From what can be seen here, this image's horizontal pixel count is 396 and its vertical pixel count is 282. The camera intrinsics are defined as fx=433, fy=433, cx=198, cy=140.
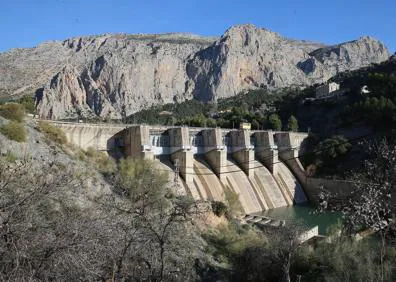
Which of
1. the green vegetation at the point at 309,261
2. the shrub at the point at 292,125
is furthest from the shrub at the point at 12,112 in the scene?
the shrub at the point at 292,125

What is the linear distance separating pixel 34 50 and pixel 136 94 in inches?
1660

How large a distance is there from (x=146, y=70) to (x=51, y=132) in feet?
400

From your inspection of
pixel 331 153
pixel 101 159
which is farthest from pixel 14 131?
pixel 331 153

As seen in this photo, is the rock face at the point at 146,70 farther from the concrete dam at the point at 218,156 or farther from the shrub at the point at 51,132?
the shrub at the point at 51,132

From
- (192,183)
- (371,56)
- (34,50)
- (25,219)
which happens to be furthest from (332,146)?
(371,56)

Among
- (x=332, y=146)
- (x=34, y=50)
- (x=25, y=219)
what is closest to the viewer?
(x=25, y=219)

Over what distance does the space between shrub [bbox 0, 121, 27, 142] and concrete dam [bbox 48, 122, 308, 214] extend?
21.8 feet

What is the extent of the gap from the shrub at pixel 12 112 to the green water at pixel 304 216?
19.8 metres

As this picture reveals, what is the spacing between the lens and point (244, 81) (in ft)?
502

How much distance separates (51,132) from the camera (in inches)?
1058

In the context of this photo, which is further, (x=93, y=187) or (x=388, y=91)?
(x=388, y=91)

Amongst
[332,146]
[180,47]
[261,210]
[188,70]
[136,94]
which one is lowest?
[261,210]

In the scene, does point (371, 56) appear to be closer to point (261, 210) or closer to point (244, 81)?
point (244, 81)

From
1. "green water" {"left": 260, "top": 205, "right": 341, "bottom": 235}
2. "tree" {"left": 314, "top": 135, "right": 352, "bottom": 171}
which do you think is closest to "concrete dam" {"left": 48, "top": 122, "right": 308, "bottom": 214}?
"green water" {"left": 260, "top": 205, "right": 341, "bottom": 235}
